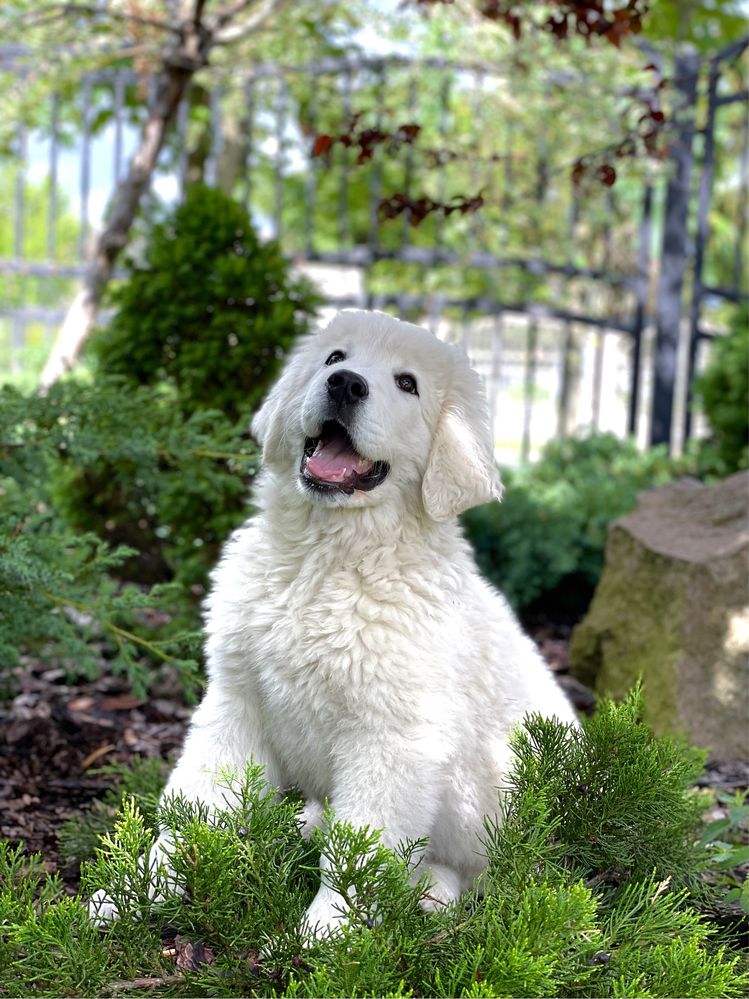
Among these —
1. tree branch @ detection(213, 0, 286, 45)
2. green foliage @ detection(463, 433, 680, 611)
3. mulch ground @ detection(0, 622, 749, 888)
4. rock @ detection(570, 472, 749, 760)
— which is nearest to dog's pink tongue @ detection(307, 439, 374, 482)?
mulch ground @ detection(0, 622, 749, 888)

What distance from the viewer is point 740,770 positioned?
14.4 feet

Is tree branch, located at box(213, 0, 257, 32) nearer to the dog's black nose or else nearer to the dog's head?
the dog's head

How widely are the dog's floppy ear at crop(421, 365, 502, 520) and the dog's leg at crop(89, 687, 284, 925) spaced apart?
0.70 m

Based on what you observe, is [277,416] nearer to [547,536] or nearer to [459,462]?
[459,462]

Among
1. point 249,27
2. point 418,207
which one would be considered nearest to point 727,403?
point 418,207

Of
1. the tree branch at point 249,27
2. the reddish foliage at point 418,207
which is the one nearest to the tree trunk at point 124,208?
the tree branch at point 249,27

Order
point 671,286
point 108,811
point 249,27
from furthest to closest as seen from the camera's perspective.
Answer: point 671,286
point 249,27
point 108,811

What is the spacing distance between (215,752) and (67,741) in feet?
6.13

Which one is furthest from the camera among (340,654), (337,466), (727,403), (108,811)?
(727,403)

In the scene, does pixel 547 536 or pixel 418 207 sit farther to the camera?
pixel 547 536

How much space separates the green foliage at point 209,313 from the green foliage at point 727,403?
3878mm

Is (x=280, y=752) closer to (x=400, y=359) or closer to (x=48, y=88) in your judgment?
(x=400, y=359)

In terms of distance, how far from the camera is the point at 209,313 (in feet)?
17.3

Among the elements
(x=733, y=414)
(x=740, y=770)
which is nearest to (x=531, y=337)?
(x=733, y=414)
